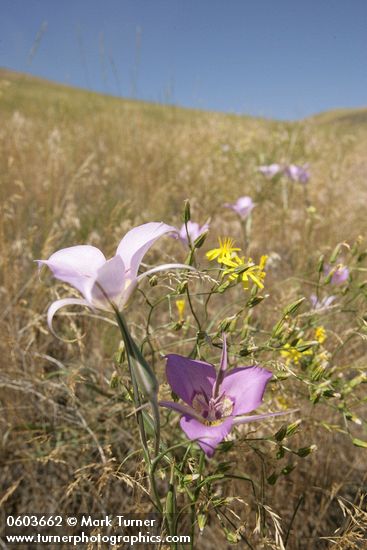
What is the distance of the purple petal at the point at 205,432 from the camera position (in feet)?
2.48

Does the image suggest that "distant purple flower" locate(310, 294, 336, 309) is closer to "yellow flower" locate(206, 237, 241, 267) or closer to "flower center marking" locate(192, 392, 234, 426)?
"yellow flower" locate(206, 237, 241, 267)

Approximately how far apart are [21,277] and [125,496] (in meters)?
1.30

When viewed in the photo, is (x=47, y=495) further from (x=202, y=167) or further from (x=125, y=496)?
(x=202, y=167)

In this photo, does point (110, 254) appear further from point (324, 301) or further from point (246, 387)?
point (246, 387)

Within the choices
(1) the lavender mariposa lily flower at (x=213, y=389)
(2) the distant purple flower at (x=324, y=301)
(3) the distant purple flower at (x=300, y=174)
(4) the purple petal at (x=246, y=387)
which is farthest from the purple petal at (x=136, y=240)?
(3) the distant purple flower at (x=300, y=174)

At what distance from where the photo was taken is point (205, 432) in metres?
0.79

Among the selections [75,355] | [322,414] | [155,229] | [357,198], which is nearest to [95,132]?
[357,198]

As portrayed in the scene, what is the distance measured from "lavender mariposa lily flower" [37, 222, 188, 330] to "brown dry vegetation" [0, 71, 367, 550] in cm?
18

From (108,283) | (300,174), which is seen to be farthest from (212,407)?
(300,174)

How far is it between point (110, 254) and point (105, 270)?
158cm

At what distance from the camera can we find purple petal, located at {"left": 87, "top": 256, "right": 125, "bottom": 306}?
2.44 ft

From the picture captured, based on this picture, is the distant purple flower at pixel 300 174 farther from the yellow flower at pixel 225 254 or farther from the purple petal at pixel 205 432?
the purple petal at pixel 205 432

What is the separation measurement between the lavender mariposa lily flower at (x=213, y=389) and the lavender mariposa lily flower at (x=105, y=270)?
180 millimetres

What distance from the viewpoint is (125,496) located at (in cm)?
155
